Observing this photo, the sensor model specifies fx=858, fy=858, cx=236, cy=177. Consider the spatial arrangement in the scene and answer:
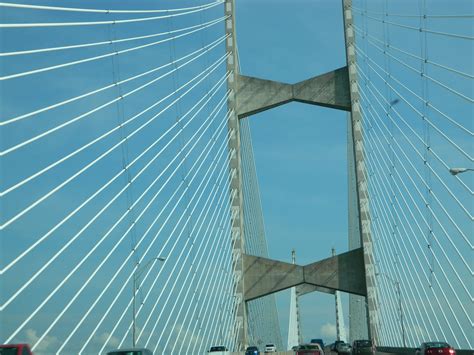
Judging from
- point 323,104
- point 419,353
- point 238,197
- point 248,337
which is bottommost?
point 248,337

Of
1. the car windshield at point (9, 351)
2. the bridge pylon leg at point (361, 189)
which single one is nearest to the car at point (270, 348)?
the bridge pylon leg at point (361, 189)

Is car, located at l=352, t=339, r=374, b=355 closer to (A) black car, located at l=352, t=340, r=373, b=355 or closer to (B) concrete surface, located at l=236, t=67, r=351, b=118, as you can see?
(A) black car, located at l=352, t=340, r=373, b=355

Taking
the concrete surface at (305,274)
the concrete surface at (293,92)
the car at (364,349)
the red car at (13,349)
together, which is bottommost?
the car at (364,349)

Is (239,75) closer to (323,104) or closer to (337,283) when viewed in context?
(323,104)

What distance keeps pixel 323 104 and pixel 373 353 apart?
1507 cm

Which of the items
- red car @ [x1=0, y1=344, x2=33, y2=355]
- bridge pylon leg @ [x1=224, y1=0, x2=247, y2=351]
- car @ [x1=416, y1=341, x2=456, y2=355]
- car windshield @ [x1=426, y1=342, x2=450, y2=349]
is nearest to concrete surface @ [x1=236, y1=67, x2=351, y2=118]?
bridge pylon leg @ [x1=224, y1=0, x2=247, y2=351]

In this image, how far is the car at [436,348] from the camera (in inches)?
1304

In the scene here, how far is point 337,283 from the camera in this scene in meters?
48.9

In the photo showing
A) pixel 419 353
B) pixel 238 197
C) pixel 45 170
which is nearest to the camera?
pixel 45 170

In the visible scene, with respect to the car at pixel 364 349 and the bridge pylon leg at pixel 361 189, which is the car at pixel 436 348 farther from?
the bridge pylon leg at pixel 361 189

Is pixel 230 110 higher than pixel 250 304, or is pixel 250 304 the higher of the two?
pixel 230 110

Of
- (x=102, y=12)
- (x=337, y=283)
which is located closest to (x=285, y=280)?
(x=337, y=283)

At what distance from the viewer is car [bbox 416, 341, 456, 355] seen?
33.1 meters

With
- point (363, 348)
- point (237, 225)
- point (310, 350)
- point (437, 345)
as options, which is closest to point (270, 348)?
point (237, 225)
